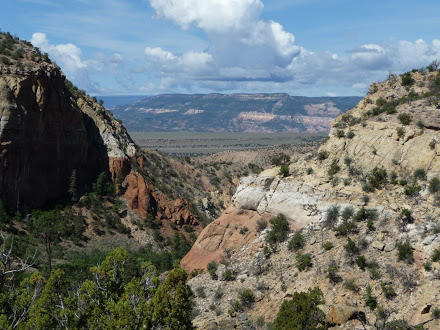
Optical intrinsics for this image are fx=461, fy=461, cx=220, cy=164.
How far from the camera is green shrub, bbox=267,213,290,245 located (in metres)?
28.1

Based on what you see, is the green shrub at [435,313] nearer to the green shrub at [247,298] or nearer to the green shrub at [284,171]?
the green shrub at [247,298]

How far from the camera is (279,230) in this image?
28.4m

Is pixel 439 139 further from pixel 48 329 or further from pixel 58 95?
pixel 58 95

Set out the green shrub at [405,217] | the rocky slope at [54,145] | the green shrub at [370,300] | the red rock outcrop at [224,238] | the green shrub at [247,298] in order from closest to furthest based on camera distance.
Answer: the green shrub at [370,300] → the green shrub at [405,217] → the green shrub at [247,298] → the red rock outcrop at [224,238] → the rocky slope at [54,145]

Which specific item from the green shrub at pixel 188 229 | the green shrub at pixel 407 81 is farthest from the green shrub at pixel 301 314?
the green shrub at pixel 188 229

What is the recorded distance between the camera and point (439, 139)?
27.4 meters

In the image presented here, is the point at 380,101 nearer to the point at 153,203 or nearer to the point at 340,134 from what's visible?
the point at 340,134

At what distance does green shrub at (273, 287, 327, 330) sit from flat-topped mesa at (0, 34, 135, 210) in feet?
125

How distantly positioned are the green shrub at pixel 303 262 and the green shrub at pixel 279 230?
8.06 ft

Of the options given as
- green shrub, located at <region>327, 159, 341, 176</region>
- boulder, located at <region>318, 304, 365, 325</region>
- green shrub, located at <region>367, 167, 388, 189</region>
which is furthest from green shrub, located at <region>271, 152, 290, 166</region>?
boulder, located at <region>318, 304, 365, 325</region>

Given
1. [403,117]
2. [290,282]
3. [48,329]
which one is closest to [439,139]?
[403,117]

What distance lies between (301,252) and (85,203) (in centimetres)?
3760

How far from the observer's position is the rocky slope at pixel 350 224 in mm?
22359

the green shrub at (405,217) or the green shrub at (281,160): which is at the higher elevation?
the green shrub at (281,160)
